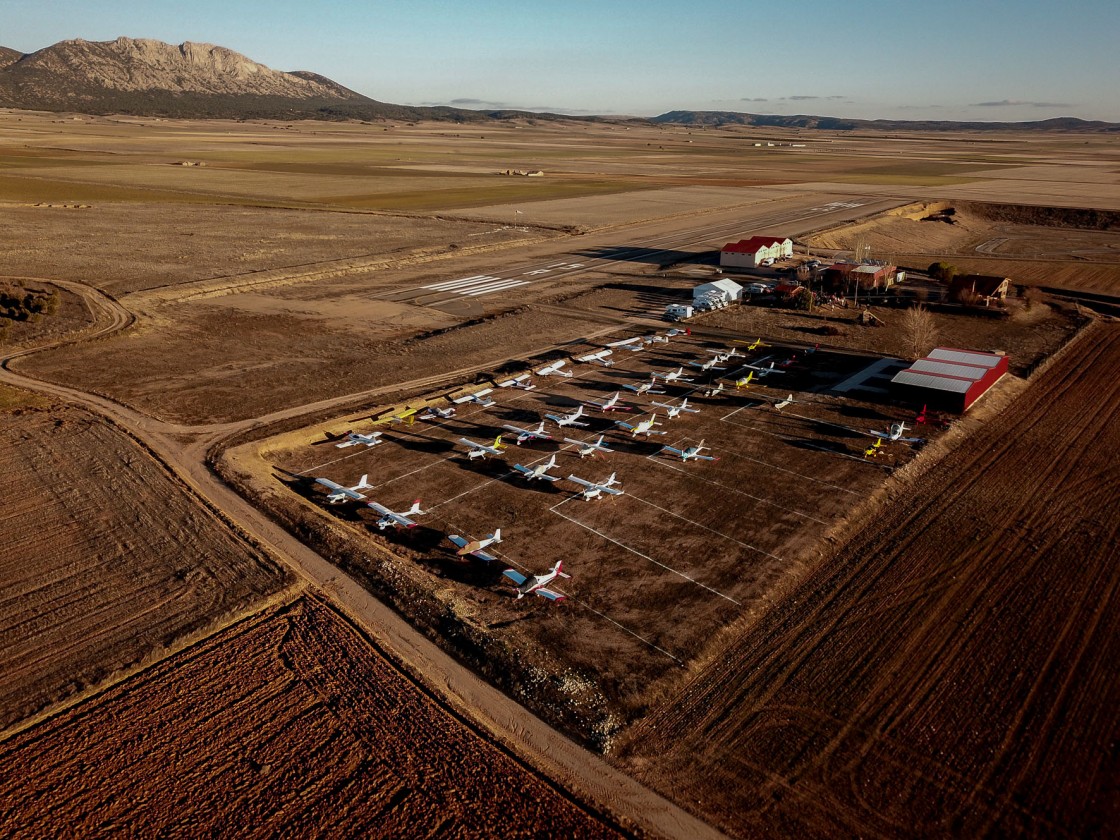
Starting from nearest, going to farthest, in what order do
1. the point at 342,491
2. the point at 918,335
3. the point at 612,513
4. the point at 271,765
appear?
the point at 271,765
the point at 612,513
the point at 342,491
the point at 918,335

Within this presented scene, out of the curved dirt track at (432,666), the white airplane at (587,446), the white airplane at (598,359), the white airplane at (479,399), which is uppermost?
the white airplane at (598,359)

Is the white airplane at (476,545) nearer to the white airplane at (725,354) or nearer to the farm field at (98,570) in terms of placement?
the farm field at (98,570)

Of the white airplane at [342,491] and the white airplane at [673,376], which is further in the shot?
the white airplane at [673,376]

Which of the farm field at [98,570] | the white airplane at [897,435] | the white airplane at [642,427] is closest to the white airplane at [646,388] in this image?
the white airplane at [642,427]

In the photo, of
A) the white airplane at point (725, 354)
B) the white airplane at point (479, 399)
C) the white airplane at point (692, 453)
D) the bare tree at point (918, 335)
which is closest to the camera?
the white airplane at point (692, 453)

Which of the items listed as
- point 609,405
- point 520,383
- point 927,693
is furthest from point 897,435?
point 520,383

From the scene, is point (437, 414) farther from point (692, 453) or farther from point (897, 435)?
point (897, 435)
